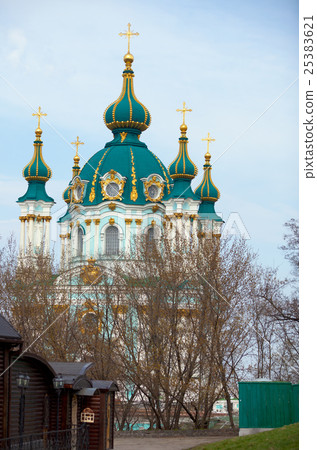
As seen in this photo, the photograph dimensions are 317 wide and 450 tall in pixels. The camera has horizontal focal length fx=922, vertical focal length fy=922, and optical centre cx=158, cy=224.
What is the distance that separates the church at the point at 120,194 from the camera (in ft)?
175

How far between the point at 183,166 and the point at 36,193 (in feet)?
33.6

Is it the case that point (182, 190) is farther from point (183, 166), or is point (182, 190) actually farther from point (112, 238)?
point (112, 238)

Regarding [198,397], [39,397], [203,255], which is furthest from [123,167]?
[39,397]

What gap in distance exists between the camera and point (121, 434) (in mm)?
29750

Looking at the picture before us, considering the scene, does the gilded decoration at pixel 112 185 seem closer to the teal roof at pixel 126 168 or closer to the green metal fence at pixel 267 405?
the teal roof at pixel 126 168

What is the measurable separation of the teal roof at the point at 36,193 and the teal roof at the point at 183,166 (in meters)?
8.95

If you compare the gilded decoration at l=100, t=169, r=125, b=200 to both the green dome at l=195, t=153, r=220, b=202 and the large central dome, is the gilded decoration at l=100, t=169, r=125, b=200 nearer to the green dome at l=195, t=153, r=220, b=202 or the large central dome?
the large central dome

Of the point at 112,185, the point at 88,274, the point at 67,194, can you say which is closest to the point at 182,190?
the point at 112,185

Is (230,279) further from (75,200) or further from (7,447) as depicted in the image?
(75,200)

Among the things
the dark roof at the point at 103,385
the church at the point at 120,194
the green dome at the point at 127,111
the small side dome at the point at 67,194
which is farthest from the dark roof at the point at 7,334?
the small side dome at the point at 67,194

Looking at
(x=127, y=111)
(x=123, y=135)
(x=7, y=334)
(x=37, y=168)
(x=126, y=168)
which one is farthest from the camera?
(x=37, y=168)

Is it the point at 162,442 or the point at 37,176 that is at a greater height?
the point at 37,176

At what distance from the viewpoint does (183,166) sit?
2073 inches

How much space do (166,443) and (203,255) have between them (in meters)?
9.15
